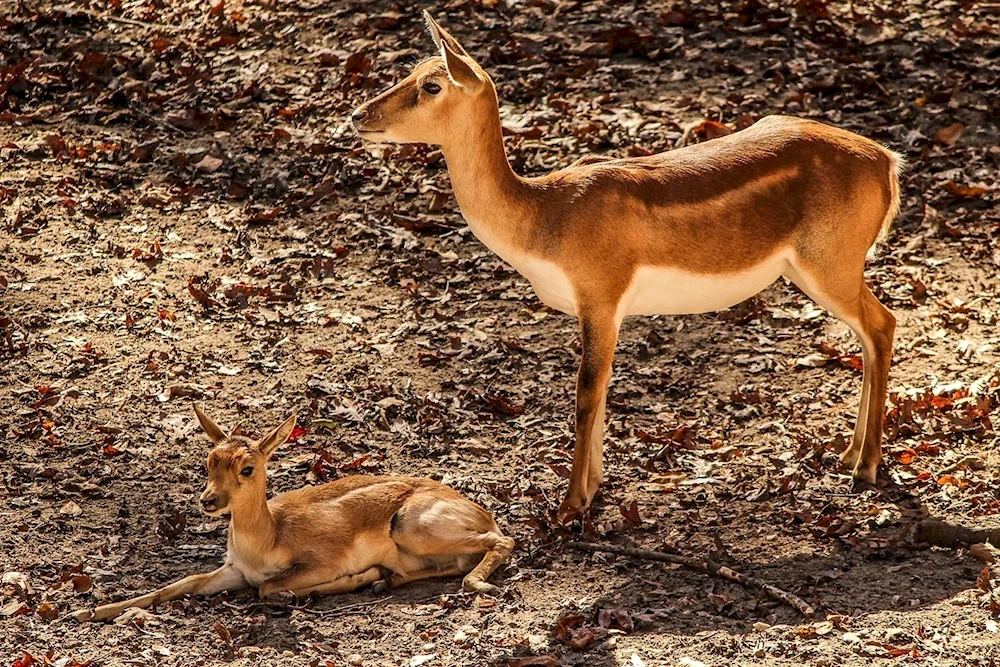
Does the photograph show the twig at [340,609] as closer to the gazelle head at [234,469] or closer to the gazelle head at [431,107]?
the gazelle head at [234,469]

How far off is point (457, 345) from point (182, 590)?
135 inches

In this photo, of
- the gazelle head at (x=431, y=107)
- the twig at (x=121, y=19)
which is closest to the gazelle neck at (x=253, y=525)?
the gazelle head at (x=431, y=107)

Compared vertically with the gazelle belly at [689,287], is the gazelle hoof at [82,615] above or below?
below

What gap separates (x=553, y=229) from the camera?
7.48 m

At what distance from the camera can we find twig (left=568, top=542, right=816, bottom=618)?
268 inches

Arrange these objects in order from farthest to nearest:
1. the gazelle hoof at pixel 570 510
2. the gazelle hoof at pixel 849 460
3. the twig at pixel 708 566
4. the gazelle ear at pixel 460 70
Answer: the gazelle hoof at pixel 849 460
the gazelle hoof at pixel 570 510
the gazelle ear at pixel 460 70
the twig at pixel 708 566

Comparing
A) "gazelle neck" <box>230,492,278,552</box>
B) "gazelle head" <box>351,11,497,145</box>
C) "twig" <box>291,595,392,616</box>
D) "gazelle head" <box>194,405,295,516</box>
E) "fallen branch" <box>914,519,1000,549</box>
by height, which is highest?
"gazelle head" <box>351,11,497,145</box>

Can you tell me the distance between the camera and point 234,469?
6945mm

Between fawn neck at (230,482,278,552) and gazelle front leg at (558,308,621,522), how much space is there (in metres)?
1.83

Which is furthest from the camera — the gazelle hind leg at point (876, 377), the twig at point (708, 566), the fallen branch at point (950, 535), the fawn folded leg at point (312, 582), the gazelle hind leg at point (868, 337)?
the gazelle hind leg at point (876, 377)

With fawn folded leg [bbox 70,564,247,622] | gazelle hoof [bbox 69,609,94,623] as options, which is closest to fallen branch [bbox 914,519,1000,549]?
fawn folded leg [bbox 70,564,247,622]

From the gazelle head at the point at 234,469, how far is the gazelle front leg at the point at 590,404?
1796 mm

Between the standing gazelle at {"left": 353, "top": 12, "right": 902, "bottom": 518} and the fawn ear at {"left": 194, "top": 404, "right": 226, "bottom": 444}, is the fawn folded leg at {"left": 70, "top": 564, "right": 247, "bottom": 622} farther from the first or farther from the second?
the standing gazelle at {"left": 353, "top": 12, "right": 902, "bottom": 518}

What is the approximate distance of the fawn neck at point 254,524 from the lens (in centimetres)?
698
